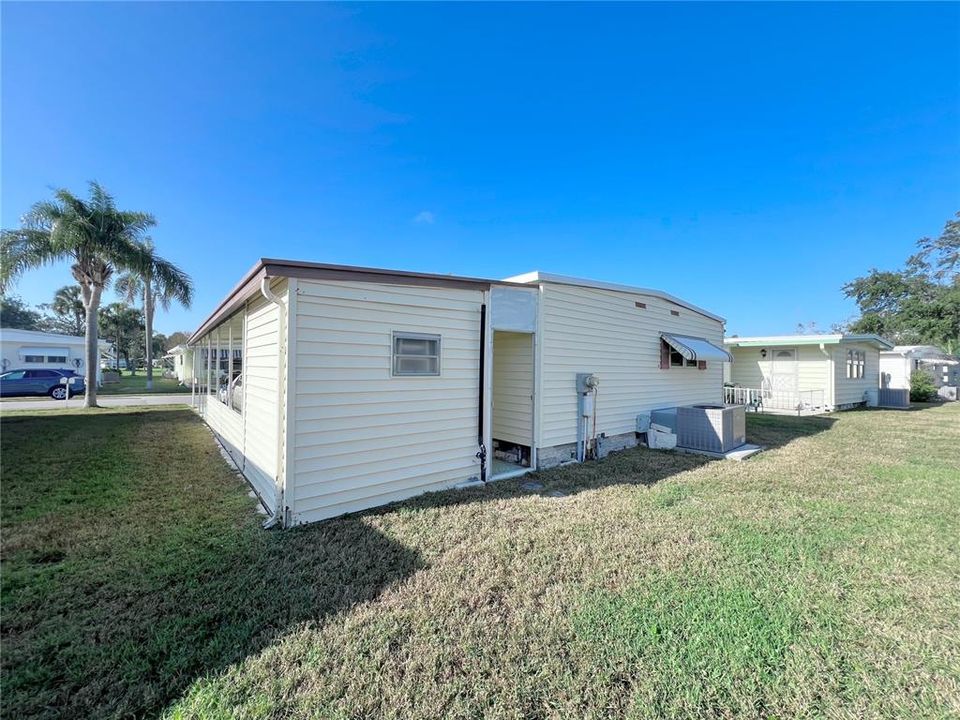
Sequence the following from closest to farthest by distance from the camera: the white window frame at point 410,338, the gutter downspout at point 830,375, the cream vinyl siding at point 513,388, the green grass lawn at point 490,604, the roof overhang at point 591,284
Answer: the green grass lawn at point 490,604, the white window frame at point 410,338, the roof overhang at point 591,284, the cream vinyl siding at point 513,388, the gutter downspout at point 830,375

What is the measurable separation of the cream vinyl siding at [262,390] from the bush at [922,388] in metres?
28.3

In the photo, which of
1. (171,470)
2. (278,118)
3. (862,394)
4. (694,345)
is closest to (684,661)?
(171,470)

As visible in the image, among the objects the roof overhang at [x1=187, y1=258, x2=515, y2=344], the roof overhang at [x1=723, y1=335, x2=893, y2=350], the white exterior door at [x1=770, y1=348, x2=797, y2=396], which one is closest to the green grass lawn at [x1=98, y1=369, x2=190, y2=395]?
the roof overhang at [x1=187, y1=258, x2=515, y2=344]

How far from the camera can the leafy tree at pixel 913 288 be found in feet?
96.2

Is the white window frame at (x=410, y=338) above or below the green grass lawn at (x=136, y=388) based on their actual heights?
above

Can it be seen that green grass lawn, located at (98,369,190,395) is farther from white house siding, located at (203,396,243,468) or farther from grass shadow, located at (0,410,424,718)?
grass shadow, located at (0,410,424,718)

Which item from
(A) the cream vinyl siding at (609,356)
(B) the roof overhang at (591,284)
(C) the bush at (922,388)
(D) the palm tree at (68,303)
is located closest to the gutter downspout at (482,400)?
(B) the roof overhang at (591,284)

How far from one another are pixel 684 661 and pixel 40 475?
8.49 metres

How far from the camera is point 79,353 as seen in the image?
24.1m

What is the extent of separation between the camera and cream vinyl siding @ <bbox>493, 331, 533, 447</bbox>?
6.67m

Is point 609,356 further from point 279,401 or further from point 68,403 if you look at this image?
point 68,403

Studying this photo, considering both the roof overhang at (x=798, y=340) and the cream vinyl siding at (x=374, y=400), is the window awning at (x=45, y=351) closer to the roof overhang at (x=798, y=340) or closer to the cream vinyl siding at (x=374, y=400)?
the cream vinyl siding at (x=374, y=400)

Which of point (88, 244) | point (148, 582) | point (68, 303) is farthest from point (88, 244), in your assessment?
point (68, 303)

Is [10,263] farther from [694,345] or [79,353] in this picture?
[694,345]
